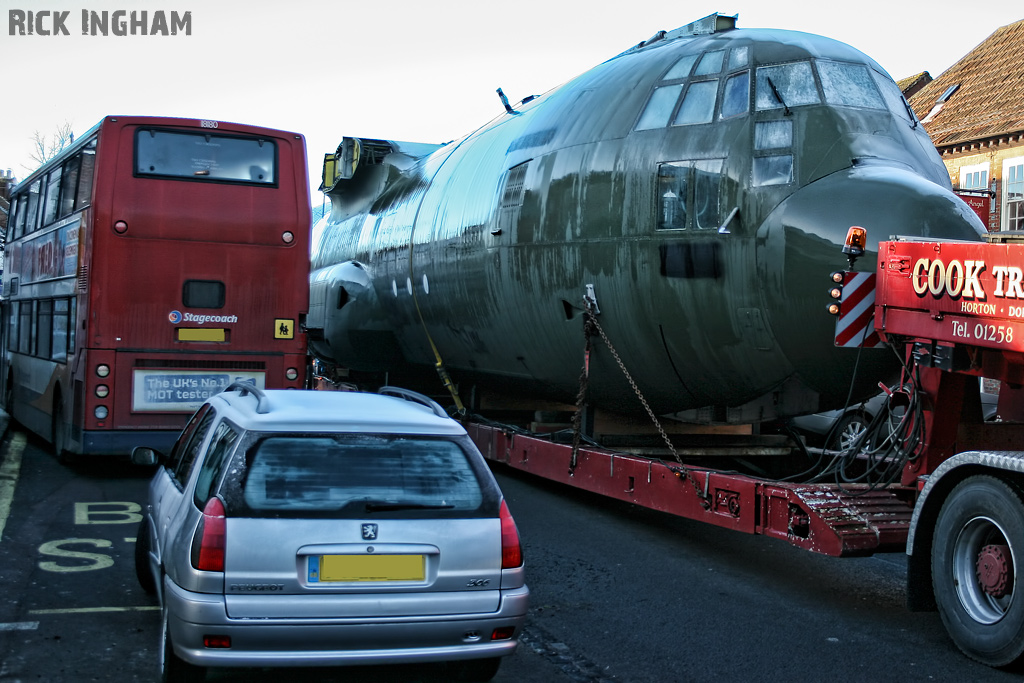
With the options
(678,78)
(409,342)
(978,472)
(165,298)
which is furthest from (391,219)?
(978,472)

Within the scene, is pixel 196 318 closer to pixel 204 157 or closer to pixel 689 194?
pixel 204 157

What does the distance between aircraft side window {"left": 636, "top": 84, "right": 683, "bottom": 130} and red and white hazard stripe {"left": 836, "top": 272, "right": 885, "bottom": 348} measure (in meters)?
2.44

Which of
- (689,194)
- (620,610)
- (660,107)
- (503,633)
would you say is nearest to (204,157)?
(660,107)

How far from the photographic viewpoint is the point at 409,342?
14781mm

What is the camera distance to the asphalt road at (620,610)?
5.61 m

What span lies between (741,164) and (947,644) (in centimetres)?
370

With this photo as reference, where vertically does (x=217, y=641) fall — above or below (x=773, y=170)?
below

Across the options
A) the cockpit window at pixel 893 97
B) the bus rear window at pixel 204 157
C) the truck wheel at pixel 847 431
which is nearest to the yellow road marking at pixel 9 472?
the bus rear window at pixel 204 157

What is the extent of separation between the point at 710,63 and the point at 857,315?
285 cm

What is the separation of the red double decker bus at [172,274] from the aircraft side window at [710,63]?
5.06 meters

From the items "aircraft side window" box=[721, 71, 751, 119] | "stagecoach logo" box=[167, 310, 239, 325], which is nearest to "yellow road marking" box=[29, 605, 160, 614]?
"aircraft side window" box=[721, 71, 751, 119]

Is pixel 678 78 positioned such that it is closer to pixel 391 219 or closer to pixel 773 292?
pixel 773 292

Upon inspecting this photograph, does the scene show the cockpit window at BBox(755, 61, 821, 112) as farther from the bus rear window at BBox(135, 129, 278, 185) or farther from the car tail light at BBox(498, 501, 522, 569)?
the bus rear window at BBox(135, 129, 278, 185)

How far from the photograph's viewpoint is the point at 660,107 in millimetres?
9055
